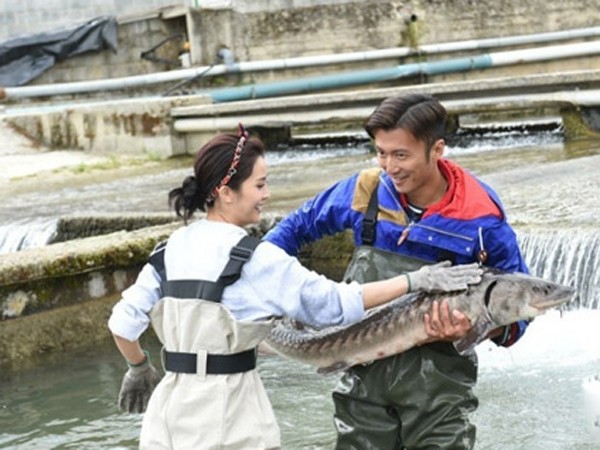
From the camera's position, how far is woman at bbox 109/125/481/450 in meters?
3.52

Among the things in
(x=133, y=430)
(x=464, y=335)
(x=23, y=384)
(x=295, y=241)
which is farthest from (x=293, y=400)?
(x=464, y=335)

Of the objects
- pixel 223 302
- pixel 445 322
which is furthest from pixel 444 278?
pixel 223 302

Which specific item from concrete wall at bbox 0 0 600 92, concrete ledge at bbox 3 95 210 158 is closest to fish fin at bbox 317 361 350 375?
concrete ledge at bbox 3 95 210 158

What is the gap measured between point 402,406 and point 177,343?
0.74 m

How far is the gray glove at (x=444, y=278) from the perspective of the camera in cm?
362

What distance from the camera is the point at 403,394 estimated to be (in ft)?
12.6

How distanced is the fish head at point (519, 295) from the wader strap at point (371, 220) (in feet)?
1.33

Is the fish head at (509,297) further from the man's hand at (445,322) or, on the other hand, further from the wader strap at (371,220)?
the wader strap at (371,220)

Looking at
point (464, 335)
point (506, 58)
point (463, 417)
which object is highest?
point (464, 335)

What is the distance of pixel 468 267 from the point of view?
12.0 feet

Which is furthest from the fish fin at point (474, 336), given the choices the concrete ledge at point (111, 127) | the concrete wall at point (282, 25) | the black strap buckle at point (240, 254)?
the concrete wall at point (282, 25)

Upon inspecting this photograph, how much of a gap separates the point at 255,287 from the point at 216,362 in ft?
0.75

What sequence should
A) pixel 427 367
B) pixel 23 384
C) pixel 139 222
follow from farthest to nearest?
pixel 139 222 < pixel 23 384 < pixel 427 367

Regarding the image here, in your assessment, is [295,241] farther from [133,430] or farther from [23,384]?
[23,384]
